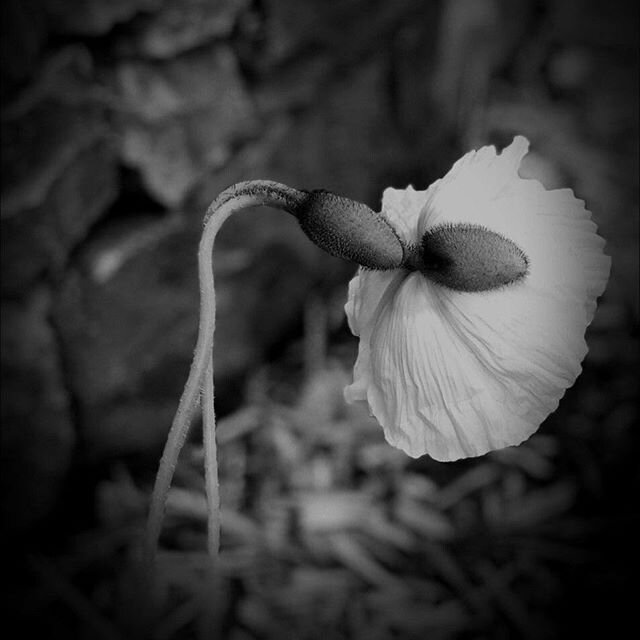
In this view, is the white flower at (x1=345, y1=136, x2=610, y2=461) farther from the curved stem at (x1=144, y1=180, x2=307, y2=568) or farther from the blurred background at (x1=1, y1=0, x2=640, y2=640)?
the blurred background at (x1=1, y1=0, x2=640, y2=640)

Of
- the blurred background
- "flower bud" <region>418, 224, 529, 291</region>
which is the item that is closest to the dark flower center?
"flower bud" <region>418, 224, 529, 291</region>

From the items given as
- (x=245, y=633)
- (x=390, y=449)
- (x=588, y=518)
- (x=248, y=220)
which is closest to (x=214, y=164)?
(x=248, y=220)

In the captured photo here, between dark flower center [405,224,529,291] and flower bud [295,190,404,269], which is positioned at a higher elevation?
flower bud [295,190,404,269]

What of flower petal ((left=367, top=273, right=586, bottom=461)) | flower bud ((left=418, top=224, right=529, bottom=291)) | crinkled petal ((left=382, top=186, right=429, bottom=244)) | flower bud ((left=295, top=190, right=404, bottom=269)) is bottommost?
flower petal ((left=367, top=273, right=586, bottom=461))

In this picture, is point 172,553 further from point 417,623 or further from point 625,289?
point 625,289

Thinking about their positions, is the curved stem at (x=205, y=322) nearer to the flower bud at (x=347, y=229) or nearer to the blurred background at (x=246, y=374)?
the flower bud at (x=347, y=229)

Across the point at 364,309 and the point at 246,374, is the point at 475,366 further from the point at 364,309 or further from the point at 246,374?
the point at 246,374

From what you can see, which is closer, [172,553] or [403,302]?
[403,302]

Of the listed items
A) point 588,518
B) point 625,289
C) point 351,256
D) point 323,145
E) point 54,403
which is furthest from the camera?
point 625,289
